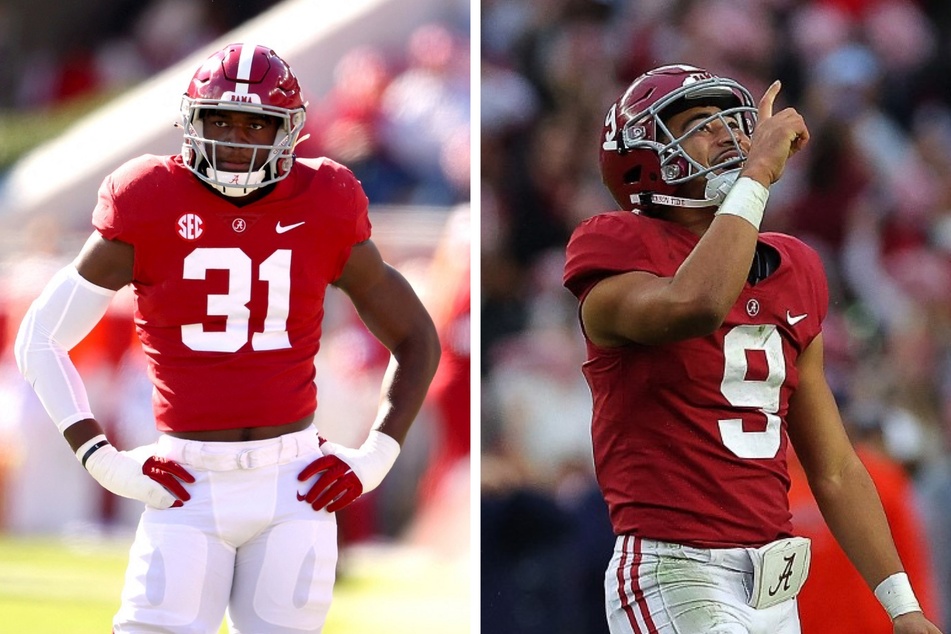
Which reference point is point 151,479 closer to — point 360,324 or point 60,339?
point 60,339

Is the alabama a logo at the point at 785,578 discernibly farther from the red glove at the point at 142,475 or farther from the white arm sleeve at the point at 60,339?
the white arm sleeve at the point at 60,339

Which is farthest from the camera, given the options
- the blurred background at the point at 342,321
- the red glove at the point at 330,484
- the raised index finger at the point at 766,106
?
the blurred background at the point at 342,321

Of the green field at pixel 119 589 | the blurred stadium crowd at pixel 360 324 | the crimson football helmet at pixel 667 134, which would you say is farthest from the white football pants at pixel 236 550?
the blurred stadium crowd at pixel 360 324

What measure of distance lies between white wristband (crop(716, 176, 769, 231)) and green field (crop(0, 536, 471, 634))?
288cm

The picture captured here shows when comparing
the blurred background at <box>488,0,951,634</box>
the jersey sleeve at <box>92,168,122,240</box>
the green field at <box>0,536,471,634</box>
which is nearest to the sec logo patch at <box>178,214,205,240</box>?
the jersey sleeve at <box>92,168,122,240</box>

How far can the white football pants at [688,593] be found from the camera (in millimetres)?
2223

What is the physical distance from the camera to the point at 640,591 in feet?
7.48

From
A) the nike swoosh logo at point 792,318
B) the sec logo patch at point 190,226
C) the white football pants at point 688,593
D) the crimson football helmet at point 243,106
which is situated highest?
the crimson football helmet at point 243,106

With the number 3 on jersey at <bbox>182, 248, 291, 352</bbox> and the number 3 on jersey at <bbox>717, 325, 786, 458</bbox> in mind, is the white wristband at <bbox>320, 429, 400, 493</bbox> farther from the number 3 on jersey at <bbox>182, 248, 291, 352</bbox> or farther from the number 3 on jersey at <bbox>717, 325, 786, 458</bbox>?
the number 3 on jersey at <bbox>717, 325, 786, 458</bbox>

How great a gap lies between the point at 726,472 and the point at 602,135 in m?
0.64

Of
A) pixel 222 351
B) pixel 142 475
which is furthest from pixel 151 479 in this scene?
pixel 222 351

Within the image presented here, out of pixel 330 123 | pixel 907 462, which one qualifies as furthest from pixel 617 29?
pixel 907 462

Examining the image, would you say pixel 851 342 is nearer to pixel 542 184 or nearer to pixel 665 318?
pixel 542 184

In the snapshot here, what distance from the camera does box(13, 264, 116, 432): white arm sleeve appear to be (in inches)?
108
